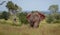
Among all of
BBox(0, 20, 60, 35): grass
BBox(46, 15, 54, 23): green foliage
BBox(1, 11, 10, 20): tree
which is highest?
BBox(1, 11, 10, 20): tree

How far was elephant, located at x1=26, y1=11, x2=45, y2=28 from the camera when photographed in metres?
1.58

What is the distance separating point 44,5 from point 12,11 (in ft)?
1.36

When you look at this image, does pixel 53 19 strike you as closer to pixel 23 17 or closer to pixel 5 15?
pixel 23 17

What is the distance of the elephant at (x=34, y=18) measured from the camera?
1.58 m

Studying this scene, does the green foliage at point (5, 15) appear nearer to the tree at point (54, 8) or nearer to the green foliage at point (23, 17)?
the green foliage at point (23, 17)

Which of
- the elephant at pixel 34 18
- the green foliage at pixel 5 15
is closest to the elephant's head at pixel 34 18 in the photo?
the elephant at pixel 34 18

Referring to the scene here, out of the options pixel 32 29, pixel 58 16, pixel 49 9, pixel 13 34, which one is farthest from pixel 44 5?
pixel 13 34

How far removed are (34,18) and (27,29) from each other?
0.16m

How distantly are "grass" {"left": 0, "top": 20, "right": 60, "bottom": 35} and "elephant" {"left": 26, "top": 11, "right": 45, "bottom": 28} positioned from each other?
2.1 inches

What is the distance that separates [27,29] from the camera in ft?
5.16

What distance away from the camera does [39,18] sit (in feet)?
5.24

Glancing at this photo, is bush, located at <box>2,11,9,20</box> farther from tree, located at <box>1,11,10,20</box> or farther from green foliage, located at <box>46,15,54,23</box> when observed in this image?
green foliage, located at <box>46,15,54,23</box>

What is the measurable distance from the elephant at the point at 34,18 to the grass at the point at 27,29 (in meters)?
0.05

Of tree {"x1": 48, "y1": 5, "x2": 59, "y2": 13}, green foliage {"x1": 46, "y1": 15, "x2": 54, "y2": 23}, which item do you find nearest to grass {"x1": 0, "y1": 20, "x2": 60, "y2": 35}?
green foliage {"x1": 46, "y1": 15, "x2": 54, "y2": 23}
